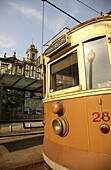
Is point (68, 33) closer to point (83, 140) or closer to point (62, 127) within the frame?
point (62, 127)

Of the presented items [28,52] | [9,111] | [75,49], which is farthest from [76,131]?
[28,52]

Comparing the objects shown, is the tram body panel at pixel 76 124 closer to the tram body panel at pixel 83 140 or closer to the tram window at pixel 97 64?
the tram body panel at pixel 83 140

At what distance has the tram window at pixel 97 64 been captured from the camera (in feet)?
7.29

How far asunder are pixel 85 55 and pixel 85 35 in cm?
45

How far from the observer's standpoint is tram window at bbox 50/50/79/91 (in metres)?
2.63

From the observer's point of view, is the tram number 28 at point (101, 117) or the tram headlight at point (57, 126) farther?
the tram headlight at point (57, 126)

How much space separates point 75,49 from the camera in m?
2.68

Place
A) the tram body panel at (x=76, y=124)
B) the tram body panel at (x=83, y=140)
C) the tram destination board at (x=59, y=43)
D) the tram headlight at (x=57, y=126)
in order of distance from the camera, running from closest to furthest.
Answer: the tram body panel at (x=83, y=140) < the tram body panel at (x=76, y=124) < the tram headlight at (x=57, y=126) < the tram destination board at (x=59, y=43)

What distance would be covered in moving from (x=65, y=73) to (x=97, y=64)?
0.80 meters

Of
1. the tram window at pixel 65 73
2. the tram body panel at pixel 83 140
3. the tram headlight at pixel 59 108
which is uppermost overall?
the tram window at pixel 65 73

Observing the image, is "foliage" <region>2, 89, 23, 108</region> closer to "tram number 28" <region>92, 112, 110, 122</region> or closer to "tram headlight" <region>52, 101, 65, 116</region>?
"tram headlight" <region>52, 101, 65, 116</region>

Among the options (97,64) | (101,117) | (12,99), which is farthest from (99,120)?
(12,99)

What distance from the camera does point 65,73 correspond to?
2.87 metres

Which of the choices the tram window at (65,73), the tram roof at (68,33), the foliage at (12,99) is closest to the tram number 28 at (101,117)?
the tram window at (65,73)
